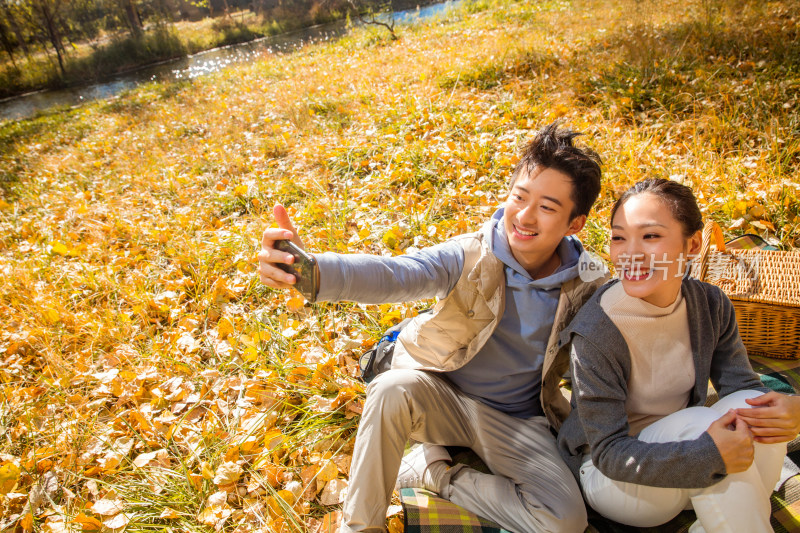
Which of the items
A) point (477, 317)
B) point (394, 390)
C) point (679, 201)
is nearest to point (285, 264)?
point (394, 390)

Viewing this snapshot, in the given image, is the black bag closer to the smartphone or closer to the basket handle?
the smartphone

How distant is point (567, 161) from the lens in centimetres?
149

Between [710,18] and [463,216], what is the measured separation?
4.48 m

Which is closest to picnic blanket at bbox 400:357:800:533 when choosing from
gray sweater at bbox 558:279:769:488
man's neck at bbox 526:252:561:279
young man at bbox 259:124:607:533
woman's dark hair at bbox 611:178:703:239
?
young man at bbox 259:124:607:533

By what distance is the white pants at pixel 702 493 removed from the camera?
1.12 m

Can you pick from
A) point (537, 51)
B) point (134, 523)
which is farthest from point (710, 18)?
point (134, 523)

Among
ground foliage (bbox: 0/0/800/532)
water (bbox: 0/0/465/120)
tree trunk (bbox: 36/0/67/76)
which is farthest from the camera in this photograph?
tree trunk (bbox: 36/0/67/76)

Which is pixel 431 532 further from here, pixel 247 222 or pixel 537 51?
pixel 537 51

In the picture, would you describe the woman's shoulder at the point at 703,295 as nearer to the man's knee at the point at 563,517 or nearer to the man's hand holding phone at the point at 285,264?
the man's knee at the point at 563,517

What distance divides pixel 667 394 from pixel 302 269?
1.16m

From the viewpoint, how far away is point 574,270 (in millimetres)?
1505

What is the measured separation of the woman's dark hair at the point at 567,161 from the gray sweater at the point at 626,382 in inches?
12.8

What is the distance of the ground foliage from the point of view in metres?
1.81

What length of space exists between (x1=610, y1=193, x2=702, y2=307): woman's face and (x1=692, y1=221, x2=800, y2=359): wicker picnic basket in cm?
70
